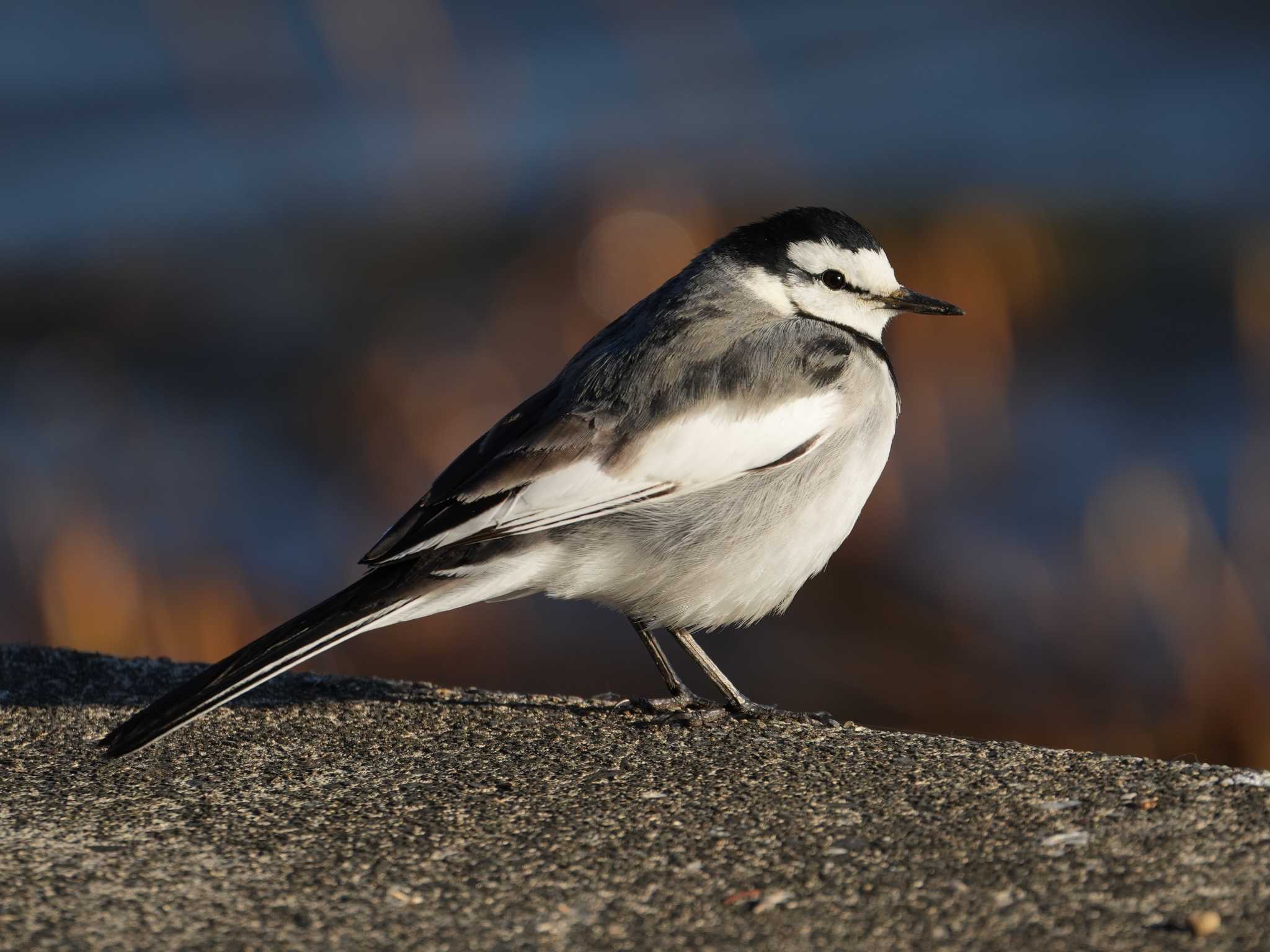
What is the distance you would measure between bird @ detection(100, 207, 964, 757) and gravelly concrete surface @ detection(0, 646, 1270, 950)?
33cm

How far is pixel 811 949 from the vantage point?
8.84ft

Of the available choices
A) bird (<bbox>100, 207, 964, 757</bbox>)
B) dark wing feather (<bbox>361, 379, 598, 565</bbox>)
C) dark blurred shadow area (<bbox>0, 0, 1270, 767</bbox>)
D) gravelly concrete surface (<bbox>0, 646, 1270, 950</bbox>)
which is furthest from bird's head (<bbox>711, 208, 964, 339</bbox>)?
dark blurred shadow area (<bbox>0, 0, 1270, 767</bbox>)

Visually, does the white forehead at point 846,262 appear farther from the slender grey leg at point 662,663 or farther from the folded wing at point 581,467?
the slender grey leg at point 662,663

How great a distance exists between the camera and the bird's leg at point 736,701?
4.54 m

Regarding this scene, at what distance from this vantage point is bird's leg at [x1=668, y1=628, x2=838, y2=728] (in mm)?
4543

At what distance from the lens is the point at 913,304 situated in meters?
5.39

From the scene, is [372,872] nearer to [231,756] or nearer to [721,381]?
[231,756]

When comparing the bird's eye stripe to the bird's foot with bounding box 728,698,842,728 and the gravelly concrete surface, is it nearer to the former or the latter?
the bird's foot with bounding box 728,698,842,728

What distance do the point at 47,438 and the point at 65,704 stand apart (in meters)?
7.69

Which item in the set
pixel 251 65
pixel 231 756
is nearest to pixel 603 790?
pixel 231 756

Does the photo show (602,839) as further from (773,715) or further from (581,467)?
(773,715)

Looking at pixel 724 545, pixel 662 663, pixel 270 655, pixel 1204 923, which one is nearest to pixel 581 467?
pixel 724 545

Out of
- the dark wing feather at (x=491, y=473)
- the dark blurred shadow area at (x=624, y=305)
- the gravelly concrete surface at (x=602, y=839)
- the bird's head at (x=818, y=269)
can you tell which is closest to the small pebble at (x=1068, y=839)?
the gravelly concrete surface at (x=602, y=839)

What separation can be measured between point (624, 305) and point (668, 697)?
681 centimetres
